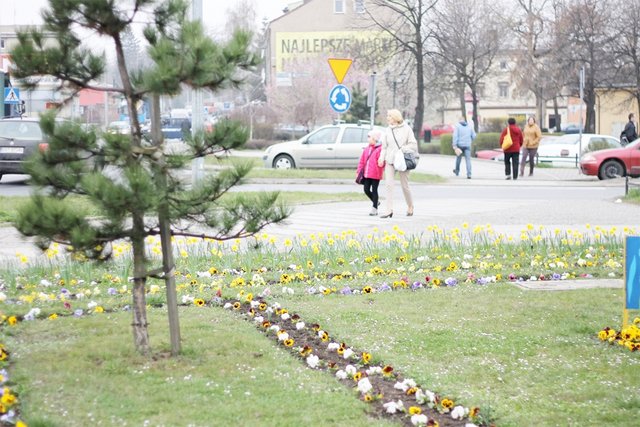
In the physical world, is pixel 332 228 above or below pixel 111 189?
below

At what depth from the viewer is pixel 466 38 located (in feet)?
196

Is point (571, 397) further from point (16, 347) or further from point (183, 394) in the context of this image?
point (16, 347)

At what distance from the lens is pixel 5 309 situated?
8.28 meters

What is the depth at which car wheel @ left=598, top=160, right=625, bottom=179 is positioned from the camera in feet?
98.5

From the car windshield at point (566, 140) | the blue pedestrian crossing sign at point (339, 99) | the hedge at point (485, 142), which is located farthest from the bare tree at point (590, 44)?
the blue pedestrian crossing sign at point (339, 99)

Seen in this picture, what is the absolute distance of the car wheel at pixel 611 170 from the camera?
3002cm

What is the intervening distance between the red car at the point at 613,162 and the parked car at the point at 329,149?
6.71 meters

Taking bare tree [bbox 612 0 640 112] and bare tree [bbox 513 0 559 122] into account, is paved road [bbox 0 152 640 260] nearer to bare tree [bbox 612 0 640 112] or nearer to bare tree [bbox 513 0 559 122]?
bare tree [bbox 612 0 640 112]

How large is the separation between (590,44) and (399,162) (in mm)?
35265

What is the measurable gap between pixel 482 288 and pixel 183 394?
441cm

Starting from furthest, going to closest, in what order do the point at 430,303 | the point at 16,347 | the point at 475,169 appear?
1. the point at 475,169
2. the point at 430,303
3. the point at 16,347

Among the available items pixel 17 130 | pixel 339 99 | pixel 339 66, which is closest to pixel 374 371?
pixel 339 66

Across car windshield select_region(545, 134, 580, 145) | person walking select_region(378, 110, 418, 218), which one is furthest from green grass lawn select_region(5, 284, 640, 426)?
car windshield select_region(545, 134, 580, 145)

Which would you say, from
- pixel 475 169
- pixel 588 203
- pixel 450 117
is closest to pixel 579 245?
pixel 588 203
